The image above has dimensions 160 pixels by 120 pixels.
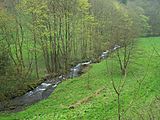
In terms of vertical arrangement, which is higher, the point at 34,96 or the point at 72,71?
the point at 34,96

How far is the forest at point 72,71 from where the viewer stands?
1008 inches

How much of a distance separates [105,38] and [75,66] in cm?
1289

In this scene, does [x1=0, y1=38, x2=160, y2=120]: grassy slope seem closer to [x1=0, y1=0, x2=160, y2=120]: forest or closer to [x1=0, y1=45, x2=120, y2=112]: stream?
[x1=0, y1=0, x2=160, y2=120]: forest

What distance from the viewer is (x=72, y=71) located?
156 ft

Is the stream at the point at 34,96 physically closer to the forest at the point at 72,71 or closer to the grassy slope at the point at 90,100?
the forest at the point at 72,71

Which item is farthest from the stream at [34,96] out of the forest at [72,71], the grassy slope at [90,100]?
the grassy slope at [90,100]

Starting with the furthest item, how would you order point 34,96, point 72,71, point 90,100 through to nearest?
point 72,71, point 34,96, point 90,100

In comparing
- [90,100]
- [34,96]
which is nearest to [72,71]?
[34,96]

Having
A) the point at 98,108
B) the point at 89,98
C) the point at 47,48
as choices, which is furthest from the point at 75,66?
the point at 98,108

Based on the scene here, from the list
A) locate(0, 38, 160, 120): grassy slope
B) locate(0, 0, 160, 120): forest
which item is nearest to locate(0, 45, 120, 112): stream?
locate(0, 0, 160, 120): forest

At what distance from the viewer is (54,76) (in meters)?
44.2

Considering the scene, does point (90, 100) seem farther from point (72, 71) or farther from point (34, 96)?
point (72, 71)

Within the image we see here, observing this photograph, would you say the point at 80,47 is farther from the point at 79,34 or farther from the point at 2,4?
the point at 2,4

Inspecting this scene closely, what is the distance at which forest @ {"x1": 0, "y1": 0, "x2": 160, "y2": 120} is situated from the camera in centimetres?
2559
